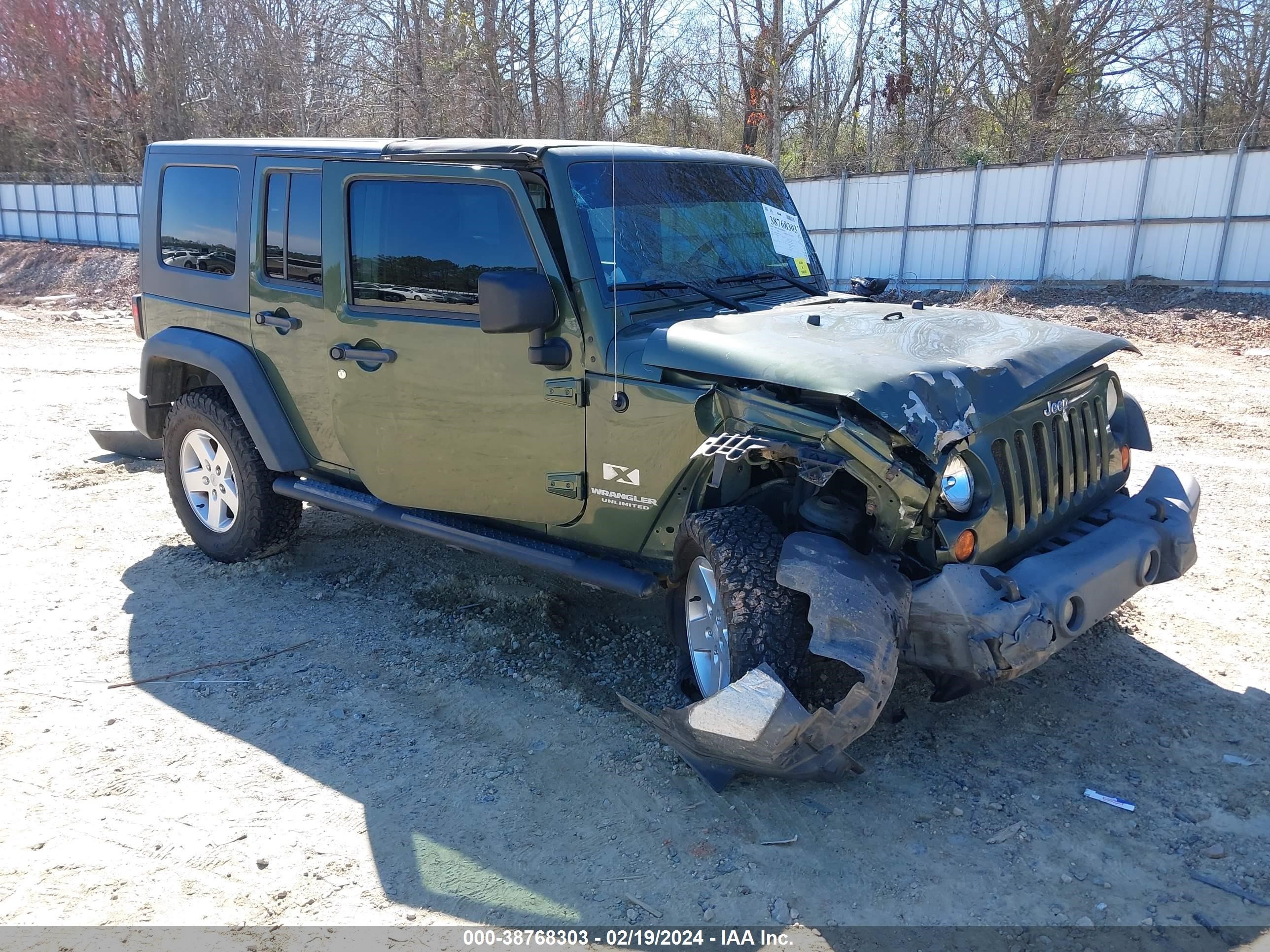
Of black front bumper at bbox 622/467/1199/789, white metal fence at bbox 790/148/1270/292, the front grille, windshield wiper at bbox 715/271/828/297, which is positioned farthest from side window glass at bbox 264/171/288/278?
white metal fence at bbox 790/148/1270/292

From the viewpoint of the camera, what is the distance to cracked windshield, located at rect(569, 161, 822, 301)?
378 cm

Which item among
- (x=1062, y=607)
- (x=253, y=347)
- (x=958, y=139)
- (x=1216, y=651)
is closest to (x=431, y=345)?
(x=253, y=347)

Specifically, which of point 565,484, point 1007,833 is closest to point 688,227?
point 565,484

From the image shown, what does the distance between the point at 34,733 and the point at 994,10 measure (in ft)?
84.1

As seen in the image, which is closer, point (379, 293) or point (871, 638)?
point (871, 638)

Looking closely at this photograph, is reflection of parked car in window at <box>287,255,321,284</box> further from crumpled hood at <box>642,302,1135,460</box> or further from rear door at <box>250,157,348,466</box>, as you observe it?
crumpled hood at <box>642,302,1135,460</box>

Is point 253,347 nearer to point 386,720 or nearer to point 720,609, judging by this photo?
point 386,720

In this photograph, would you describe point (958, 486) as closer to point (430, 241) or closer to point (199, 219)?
point (430, 241)

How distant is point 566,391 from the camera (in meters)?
3.71

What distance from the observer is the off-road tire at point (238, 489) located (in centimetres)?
502

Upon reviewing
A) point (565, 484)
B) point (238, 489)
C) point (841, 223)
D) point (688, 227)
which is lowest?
point (238, 489)

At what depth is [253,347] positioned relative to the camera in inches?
190

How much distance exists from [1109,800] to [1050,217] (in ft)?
54.2

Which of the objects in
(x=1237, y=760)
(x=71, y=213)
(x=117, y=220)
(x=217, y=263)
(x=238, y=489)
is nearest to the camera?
(x=1237, y=760)
